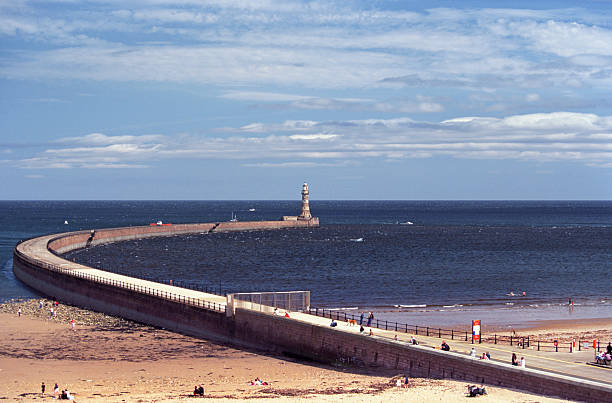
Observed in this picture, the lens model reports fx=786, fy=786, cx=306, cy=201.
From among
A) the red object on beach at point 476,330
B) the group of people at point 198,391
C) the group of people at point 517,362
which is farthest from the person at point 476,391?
the group of people at point 198,391

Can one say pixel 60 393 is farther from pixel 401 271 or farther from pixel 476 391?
pixel 401 271

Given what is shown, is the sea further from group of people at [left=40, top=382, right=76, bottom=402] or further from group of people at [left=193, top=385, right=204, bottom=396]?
group of people at [left=40, top=382, right=76, bottom=402]

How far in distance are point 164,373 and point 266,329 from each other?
621cm

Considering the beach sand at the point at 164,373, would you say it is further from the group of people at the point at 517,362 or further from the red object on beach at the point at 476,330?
the red object on beach at the point at 476,330

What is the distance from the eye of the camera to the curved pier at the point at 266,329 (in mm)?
27750

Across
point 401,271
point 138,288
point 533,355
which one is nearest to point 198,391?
point 533,355

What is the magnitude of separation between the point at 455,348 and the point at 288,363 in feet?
25.7

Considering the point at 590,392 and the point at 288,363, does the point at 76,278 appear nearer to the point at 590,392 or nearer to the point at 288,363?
the point at 288,363

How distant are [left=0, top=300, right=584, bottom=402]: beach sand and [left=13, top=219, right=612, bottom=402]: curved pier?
675mm

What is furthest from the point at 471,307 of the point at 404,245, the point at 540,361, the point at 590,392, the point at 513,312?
the point at 404,245

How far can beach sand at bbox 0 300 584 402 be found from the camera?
29.0 meters

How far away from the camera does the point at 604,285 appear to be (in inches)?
2736

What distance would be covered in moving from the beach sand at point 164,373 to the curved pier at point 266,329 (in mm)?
675

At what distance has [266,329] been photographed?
3859 cm
